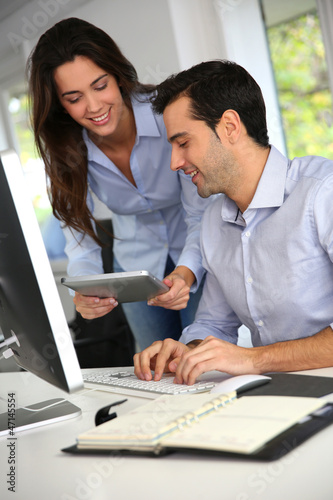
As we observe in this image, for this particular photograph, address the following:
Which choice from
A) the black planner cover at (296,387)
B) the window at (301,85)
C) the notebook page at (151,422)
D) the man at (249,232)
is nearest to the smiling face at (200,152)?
the man at (249,232)

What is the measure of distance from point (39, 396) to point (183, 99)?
0.84m

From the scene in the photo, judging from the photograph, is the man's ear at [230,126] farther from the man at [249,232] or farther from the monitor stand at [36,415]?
the monitor stand at [36,415]

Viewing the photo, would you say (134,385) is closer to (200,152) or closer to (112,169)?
(200,152)

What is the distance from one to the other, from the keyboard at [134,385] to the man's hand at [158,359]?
0.02 m

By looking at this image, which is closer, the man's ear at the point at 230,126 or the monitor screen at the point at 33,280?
the monitor screen at the point at 33,280

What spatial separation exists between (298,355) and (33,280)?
59 cm

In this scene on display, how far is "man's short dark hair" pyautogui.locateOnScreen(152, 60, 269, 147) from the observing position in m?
1.47

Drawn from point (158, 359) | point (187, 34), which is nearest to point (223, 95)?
point (158, 359)

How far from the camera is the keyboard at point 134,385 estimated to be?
42.6 inches

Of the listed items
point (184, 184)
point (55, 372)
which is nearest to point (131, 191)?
point (184, 184)

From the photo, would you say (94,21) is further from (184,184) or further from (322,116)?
(184,184)

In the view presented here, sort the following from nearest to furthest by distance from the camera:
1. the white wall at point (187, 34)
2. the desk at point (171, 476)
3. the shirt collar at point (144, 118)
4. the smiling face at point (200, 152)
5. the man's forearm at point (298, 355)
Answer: the desk at point (171, 476) → the man's forearm at point (298, 355) → the smiling face at point (200, 152) → the shirt collar at point (144, 118) → the white wall at point (187, 34)

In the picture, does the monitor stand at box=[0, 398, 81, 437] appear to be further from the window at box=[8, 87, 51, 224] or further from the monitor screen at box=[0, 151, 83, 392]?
the window at box=[8, 87, 51, 224]

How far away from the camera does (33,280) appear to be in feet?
2.71
